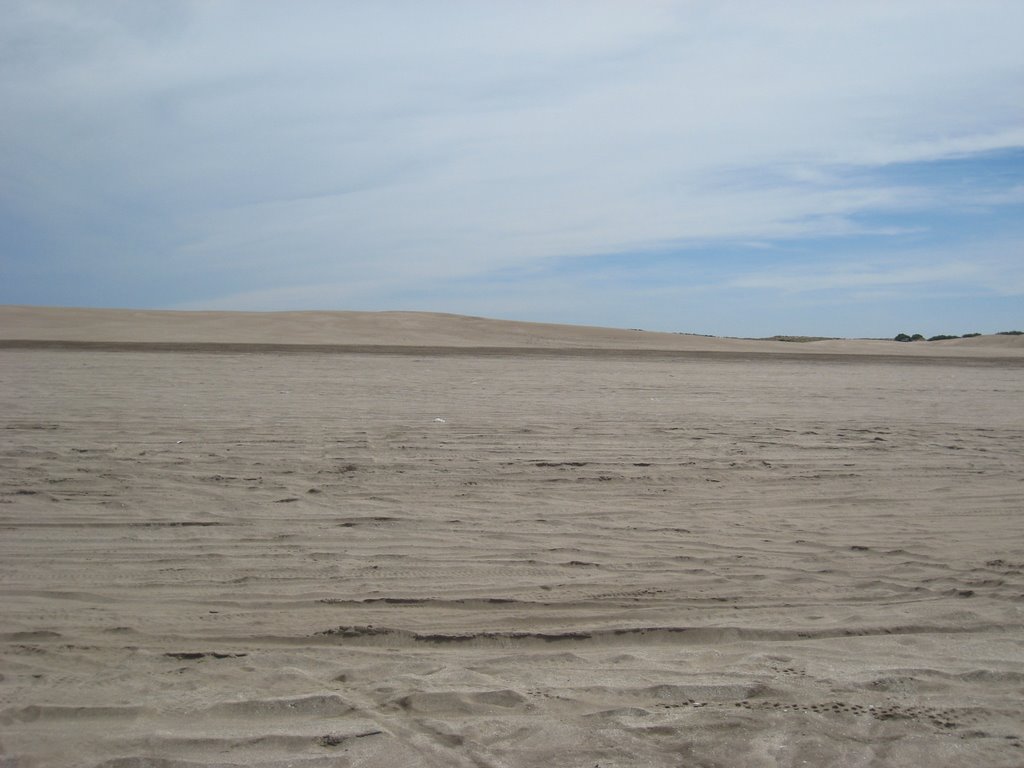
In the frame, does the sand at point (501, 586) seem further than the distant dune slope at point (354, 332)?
No

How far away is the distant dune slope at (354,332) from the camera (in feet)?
68.3

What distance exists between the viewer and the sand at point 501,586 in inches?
111

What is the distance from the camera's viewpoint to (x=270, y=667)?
325cm

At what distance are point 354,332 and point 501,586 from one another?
20.4 meters

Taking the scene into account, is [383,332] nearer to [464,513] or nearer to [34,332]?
[34,332]

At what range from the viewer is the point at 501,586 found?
4.19 metres

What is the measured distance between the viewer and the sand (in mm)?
2814

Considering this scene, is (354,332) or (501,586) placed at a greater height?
(354,332)

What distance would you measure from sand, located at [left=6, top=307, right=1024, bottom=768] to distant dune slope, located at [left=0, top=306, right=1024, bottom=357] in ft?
38.6

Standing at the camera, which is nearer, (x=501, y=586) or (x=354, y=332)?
(x=501, y=586)

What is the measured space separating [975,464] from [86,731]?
6.79 m

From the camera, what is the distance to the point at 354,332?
24078 mm

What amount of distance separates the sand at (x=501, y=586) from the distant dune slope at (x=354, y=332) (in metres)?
11.8

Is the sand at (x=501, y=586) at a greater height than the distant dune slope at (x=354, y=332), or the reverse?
the distant dune slope at (x=354, y=332)
